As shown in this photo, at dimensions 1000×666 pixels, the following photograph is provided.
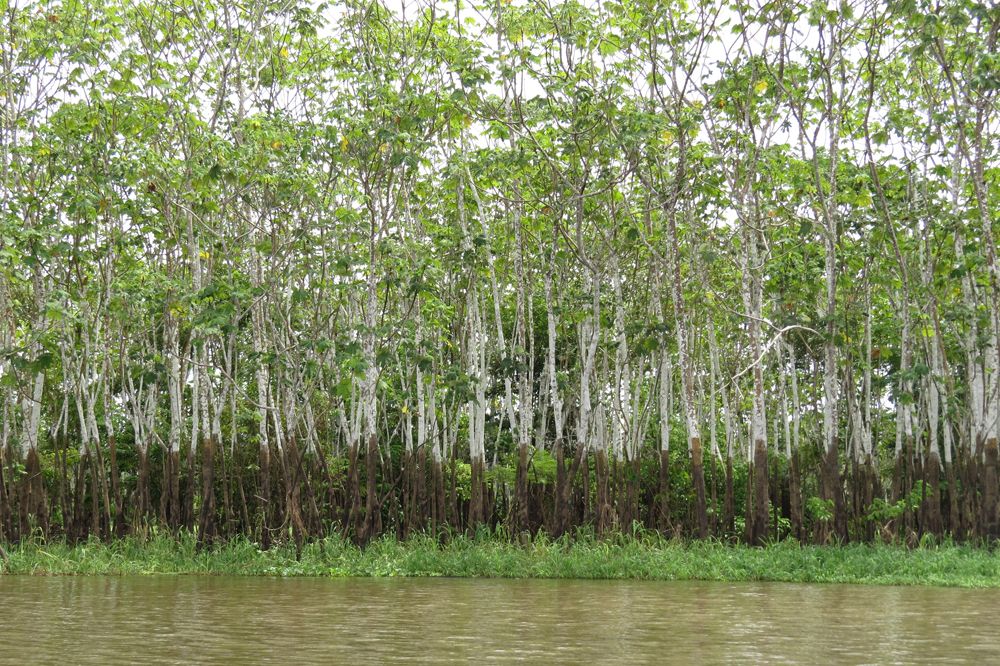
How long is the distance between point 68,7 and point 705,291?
10218mm

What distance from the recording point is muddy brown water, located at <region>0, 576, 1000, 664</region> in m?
7.54

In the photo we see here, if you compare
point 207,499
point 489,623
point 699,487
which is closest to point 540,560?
point 699,487

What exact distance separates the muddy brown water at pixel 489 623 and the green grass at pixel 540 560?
79 cm

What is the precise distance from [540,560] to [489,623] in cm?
587

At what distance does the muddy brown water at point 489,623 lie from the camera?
297 inches

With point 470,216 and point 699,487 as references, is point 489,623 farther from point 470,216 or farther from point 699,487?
point 470,216

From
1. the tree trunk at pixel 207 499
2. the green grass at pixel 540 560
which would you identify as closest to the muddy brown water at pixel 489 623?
the green grass at pixel 540 560

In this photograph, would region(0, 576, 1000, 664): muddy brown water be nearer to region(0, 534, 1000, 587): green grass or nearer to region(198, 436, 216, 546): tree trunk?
region(0, 534, 1000, 587): green grass

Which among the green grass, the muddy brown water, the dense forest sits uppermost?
the dense forest

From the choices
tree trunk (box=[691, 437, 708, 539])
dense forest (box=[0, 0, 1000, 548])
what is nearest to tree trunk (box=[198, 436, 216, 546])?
dense forest (box=[0, 0, 1000, 548])

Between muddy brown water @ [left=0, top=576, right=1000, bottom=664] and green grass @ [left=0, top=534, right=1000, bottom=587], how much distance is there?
0.79m

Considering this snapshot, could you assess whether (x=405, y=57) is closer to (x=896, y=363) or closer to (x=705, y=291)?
(x=705, y=291)

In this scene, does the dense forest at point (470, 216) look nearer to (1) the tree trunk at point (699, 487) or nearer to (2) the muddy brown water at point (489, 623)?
(1) the tree trunk at point (699, 487)

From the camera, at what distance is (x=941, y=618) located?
10023 millimetres
